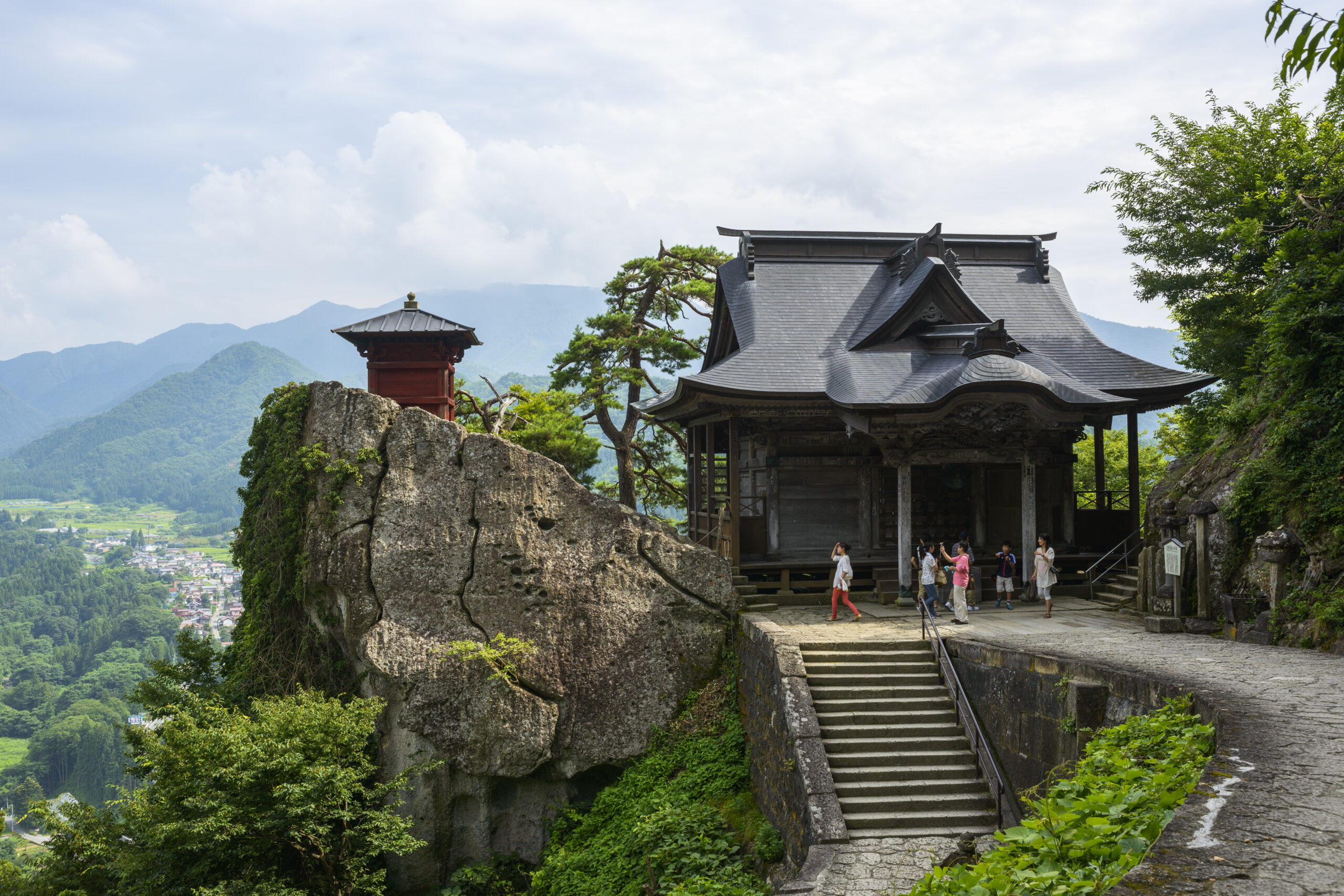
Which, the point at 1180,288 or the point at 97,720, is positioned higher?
the point at 1180,288

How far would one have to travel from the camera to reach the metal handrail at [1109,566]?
53.2ft

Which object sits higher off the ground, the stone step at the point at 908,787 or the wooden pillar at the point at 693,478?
the wooden pillar at the point at 693,478

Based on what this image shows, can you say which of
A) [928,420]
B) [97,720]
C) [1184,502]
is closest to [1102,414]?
[1184,502]

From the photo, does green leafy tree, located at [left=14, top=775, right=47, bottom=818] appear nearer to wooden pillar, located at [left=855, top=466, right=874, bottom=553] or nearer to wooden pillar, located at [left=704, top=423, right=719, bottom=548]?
wooden pillar, located at [left=704, top=423, right=719, bottom=548]

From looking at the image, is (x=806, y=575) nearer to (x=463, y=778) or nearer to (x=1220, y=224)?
(x=463, y=778)

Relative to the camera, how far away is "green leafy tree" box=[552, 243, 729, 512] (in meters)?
25.0

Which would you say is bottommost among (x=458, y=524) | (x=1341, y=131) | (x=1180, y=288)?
(x=458, y=524)

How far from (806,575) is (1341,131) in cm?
1455

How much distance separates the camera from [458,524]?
14.0m

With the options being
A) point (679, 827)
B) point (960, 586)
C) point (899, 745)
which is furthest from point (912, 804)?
point (960, 586)

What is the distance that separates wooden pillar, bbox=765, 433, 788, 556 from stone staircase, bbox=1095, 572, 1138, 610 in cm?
627

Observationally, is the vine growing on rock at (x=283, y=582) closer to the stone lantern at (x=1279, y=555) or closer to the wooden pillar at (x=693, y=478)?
the wooden pillar at (x=693, y=478)

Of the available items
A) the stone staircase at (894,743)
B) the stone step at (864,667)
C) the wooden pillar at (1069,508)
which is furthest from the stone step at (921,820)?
the wooden pillar at (1069,508)

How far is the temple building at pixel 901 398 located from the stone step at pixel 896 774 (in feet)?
18.4
